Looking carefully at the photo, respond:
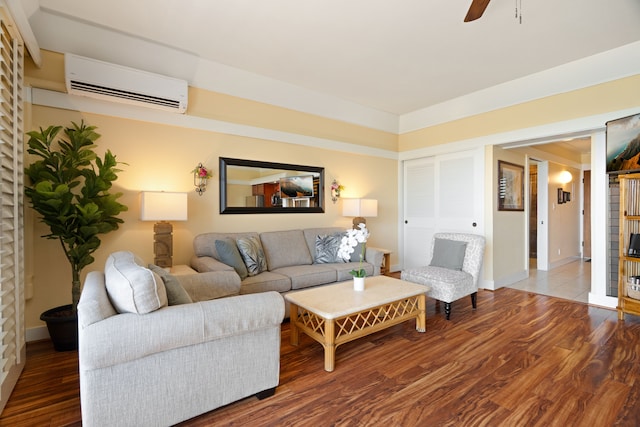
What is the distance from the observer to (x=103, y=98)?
290 cm

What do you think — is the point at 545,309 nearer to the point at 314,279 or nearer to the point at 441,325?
the point at 441,325

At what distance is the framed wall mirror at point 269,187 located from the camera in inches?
147

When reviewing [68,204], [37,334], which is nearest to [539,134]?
[68,204]

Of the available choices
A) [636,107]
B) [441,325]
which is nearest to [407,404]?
[441,325]

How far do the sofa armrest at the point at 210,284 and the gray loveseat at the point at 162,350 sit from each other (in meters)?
0.64

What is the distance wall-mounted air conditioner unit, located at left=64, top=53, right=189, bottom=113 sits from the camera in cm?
277

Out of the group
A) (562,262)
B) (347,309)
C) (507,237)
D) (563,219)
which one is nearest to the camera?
(347,309)

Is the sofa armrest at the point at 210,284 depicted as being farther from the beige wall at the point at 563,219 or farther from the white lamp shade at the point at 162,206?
the beige wall at the point at 563,219

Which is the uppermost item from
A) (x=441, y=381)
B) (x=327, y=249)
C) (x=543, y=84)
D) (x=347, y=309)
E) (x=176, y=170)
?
(x=543, y=84)

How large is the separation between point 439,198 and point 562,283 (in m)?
2.21

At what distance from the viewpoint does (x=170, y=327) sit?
1485 millimetres

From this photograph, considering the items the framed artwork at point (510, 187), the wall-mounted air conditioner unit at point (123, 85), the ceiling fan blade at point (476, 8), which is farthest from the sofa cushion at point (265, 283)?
the framed artwork at point (510, 187)

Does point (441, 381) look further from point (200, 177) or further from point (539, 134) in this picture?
point (539, 134)

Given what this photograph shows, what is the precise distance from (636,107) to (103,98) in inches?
211
